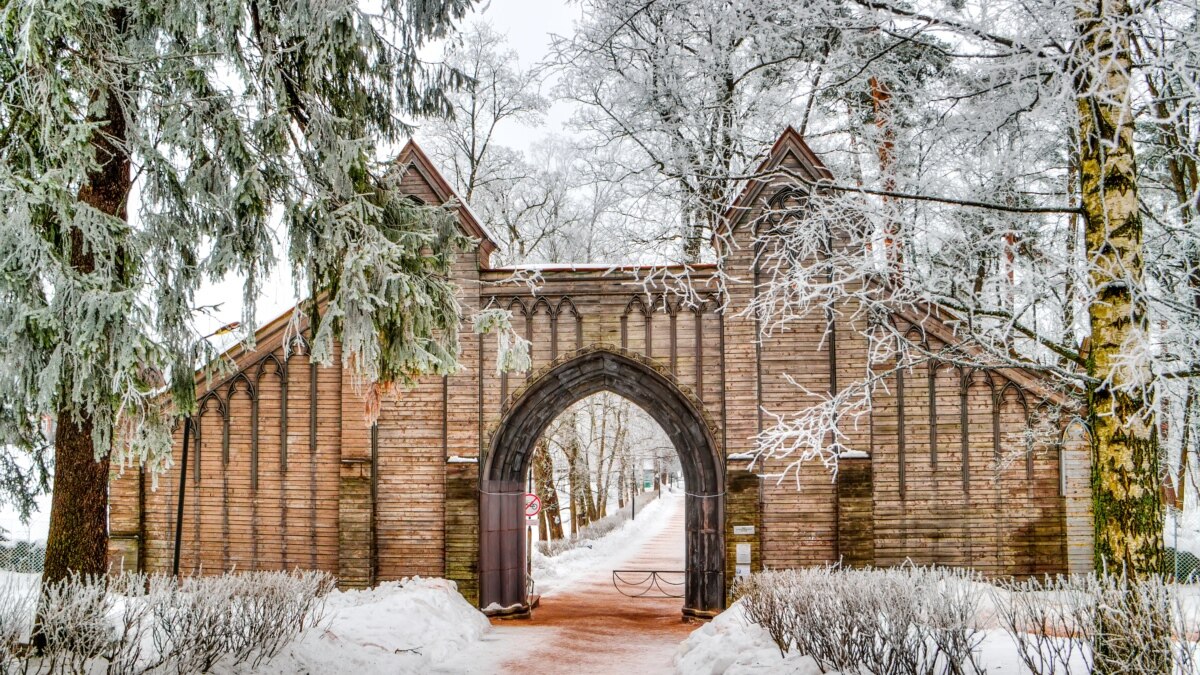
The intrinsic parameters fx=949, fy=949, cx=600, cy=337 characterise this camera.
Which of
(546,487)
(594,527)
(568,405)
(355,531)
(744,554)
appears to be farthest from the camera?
(594,527)

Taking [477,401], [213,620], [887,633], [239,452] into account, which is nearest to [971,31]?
[887,633]

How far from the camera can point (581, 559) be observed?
24500 mm

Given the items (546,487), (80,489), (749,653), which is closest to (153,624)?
(80,489)

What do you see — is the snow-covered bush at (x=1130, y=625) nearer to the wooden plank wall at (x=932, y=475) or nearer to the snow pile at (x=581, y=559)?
the wooden plank wall at (x=932, y=475)

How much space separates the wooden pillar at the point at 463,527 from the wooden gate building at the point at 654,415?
0.10 ft

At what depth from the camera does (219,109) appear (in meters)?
8.23

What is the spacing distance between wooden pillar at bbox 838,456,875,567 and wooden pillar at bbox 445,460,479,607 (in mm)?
5266

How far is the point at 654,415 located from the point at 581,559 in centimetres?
1107

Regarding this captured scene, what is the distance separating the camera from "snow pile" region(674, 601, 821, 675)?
811 cm

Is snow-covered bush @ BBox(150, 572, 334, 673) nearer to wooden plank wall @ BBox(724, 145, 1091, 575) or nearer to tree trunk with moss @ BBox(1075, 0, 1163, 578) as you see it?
tree trunk with moss @ BBox(1075, 0, 1163, 578)

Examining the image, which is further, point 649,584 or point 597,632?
point 649,584

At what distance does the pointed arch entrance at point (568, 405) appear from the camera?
14.0m

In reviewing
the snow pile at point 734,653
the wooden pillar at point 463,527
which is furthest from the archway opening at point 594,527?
the snow pile at point 734,653

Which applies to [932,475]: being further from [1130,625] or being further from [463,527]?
[1130,625]
